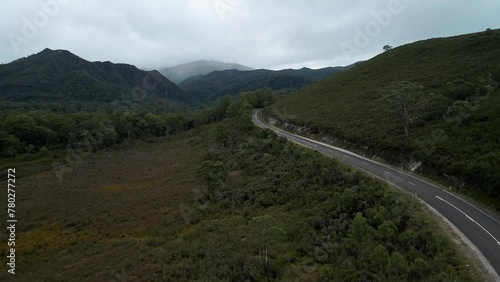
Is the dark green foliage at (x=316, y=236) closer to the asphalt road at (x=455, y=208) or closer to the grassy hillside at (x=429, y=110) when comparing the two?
the asphalt road at (x=455, y=208)

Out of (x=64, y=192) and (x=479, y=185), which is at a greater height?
(x=479, y=185)

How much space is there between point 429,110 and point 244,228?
39.2 metres

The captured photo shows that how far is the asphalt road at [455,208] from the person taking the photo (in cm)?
A: 2228

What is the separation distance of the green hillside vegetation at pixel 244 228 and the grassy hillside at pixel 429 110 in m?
A: 8.78

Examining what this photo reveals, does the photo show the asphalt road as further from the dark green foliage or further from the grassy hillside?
the grassy hillside

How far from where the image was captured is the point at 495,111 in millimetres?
42719

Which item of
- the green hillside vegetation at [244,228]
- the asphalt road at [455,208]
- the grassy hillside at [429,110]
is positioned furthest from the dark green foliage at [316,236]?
the grassy hillside at [429,110]

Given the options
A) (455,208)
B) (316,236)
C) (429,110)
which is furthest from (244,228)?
(429,110)

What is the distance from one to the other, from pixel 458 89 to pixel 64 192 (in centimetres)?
6925

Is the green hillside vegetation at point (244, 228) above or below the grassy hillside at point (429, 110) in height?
below

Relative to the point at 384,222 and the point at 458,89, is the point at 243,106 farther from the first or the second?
the point at 384,222

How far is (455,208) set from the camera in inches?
1124

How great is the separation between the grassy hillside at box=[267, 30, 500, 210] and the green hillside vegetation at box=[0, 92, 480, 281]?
8.78m

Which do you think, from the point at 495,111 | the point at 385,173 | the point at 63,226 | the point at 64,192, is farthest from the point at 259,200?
the point at 64,192
